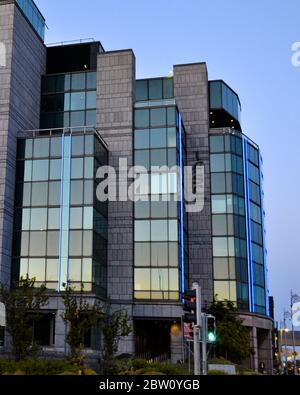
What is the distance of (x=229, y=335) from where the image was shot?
4406cm

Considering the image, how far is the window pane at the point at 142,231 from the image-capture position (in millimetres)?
49094

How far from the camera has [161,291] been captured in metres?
48.1

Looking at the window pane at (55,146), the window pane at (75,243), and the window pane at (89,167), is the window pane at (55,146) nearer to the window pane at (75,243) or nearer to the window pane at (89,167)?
the window pane at (89,167)

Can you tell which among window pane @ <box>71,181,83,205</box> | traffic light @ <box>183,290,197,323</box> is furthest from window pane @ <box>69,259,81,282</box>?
traffic light @ <box>183,290,197,323</box>

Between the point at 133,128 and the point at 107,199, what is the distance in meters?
7.08

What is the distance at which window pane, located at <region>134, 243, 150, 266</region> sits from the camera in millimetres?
48719

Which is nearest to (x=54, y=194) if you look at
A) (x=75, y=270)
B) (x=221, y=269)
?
(x=75, y=270)

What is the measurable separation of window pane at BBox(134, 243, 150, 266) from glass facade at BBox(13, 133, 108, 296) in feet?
8.93

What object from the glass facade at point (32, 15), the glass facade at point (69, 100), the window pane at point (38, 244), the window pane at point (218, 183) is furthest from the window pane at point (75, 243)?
the glass facade at point (32, 15)

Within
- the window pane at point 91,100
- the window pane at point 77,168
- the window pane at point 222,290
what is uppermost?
the window pane at point 91,100

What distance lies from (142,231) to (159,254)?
8.20 ft

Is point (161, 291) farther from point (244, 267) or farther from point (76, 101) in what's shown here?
point (76, 101)

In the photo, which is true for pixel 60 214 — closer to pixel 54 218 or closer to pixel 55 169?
pixel 54 218
